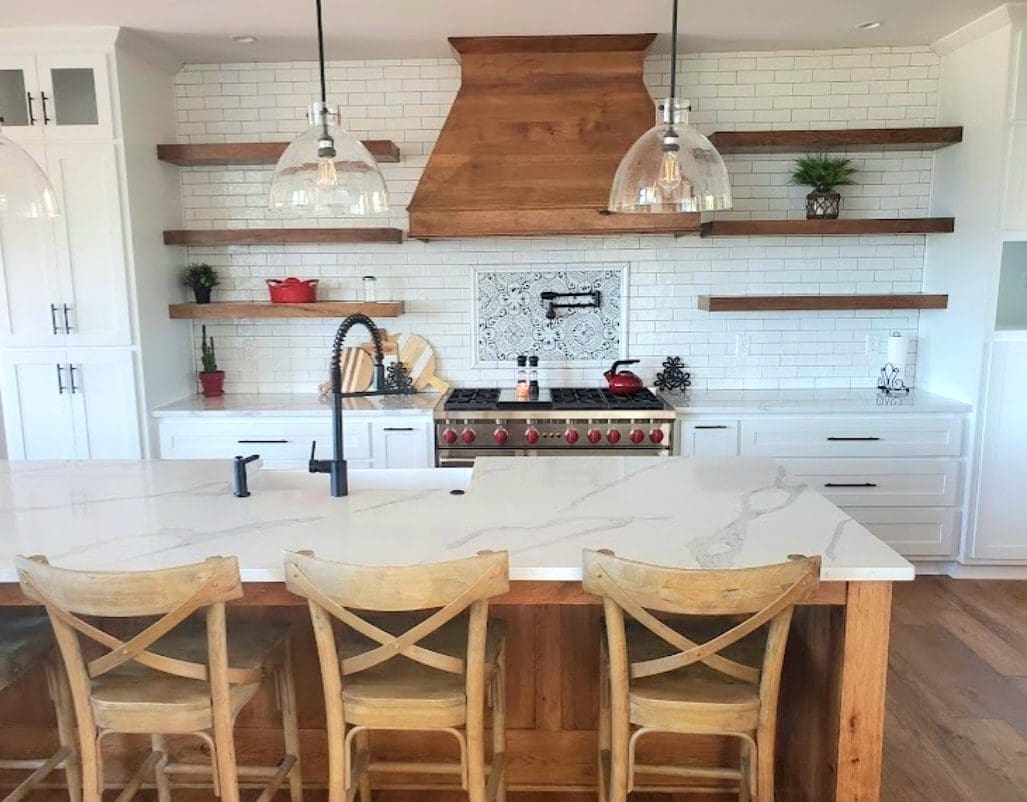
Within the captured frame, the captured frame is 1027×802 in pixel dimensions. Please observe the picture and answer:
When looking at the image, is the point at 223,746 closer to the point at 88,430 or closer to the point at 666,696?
the point at 666,696

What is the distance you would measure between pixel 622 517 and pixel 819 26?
283cm

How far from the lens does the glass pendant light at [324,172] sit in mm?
2031

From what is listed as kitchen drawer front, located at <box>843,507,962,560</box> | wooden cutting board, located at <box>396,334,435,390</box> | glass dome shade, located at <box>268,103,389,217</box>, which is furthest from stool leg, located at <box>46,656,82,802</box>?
kitchen drawer front, located at <box>843,507,962,560</box>

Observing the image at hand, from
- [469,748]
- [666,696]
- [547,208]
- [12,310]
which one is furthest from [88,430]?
[666,696]

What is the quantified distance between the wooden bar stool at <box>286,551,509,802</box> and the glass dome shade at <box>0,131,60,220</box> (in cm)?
135

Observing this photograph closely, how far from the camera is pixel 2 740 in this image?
2.38m

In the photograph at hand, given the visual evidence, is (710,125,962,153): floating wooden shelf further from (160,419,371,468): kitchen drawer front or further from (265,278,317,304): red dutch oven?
(160,419,371,468): kitchen drawer front

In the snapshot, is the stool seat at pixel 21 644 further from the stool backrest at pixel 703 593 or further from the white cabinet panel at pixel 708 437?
the white cabinet panel at pixel 708 437

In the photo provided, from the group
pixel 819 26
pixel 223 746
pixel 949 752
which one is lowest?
pixel 949 752

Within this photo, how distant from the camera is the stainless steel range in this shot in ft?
12.4

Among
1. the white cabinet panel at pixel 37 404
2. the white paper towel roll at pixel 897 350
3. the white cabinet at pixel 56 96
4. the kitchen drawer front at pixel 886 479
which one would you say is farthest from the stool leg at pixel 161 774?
the white paper towel roll at pixel 897 350

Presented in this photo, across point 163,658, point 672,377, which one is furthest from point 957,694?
point 163,658

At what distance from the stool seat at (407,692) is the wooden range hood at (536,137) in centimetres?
228

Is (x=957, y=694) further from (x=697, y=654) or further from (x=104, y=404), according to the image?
(x=104, y=404)
